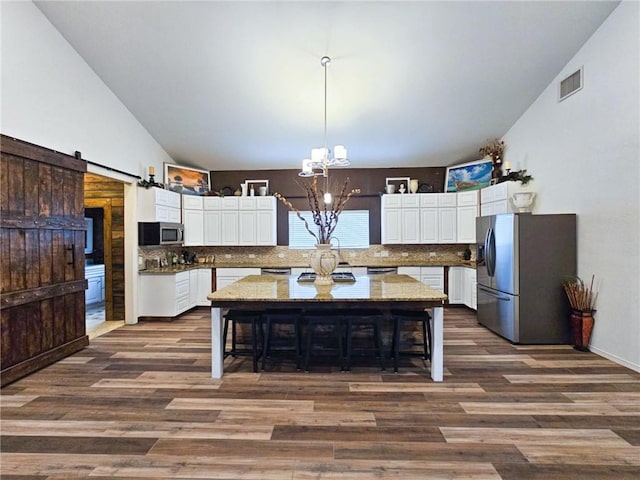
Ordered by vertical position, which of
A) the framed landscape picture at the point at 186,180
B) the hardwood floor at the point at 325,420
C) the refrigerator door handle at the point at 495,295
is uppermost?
the framed landscape picture at the point at 186,180

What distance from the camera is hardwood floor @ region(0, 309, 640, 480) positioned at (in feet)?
6.73

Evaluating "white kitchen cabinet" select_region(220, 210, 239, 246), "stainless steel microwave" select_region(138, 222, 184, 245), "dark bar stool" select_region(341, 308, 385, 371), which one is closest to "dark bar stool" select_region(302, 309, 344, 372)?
"dark bar stool" select_region(341, 308, 385, 371)

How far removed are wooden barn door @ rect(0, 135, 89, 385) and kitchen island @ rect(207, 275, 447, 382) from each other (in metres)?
1.84

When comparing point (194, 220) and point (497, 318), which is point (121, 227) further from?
point (497, 318)

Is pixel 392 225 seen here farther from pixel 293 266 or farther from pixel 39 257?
pixel 39 257

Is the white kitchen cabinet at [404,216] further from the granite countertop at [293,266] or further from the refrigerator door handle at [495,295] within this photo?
the refrigerator door handle at [495,295]

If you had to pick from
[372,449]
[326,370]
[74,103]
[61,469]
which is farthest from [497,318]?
[74,103]

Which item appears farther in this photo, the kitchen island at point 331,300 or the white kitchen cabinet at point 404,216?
the white kitchen cabinet at point 404,216

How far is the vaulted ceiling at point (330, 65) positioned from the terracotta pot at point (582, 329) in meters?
3.09

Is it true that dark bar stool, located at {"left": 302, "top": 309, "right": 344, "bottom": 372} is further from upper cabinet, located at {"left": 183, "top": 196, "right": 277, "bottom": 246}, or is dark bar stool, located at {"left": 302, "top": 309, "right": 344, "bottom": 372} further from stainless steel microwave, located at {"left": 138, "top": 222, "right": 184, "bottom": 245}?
upper cabinet, located at {"left": 183, "top": 196, "right": 277, "bottom": 246}

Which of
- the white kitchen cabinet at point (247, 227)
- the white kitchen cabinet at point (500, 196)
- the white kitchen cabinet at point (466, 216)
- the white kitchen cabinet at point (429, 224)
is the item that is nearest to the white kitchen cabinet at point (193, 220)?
the white kitchen cabinet at point (247, 227)

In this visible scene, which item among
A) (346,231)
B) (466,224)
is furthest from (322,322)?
(466,224)

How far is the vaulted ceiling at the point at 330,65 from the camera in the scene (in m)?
3.75

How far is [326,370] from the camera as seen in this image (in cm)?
352
